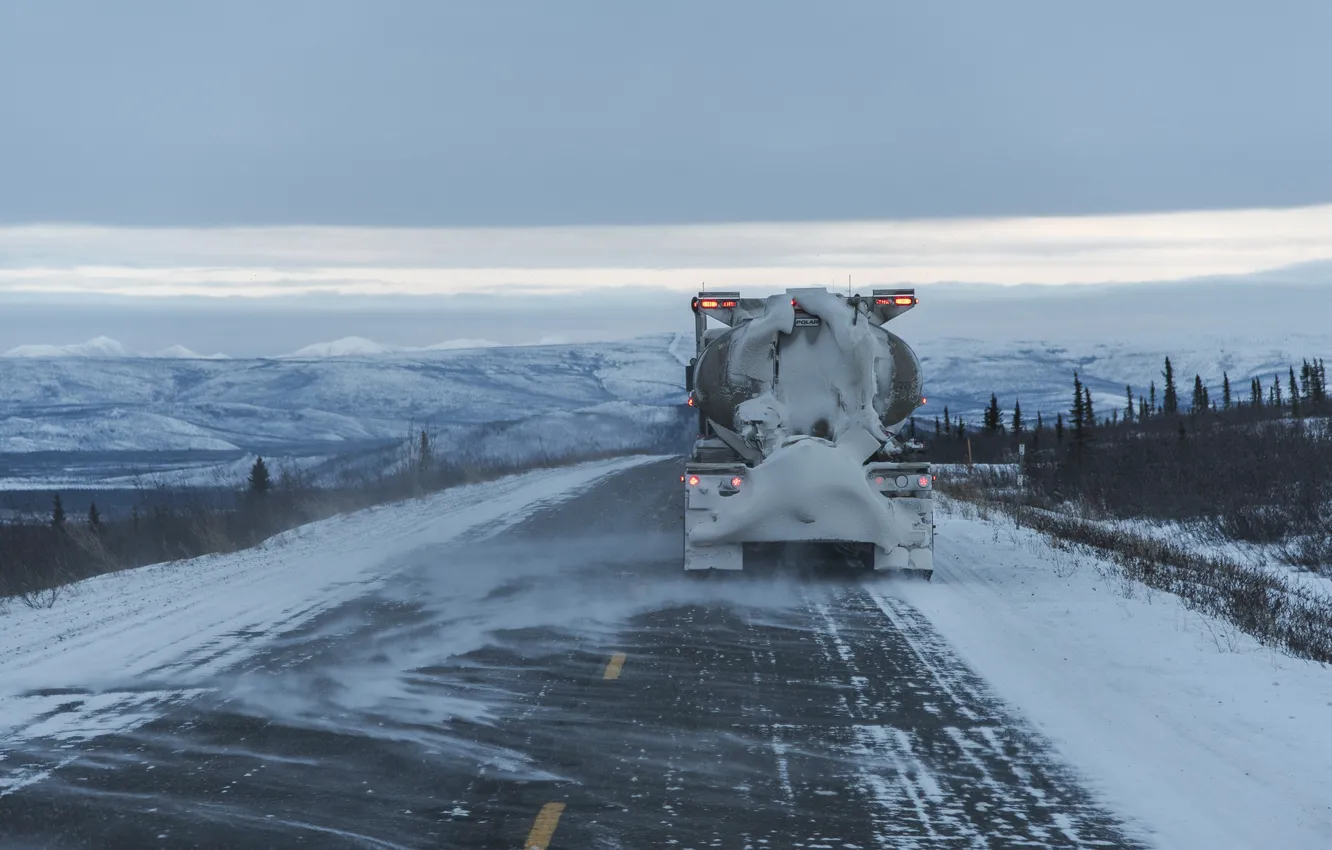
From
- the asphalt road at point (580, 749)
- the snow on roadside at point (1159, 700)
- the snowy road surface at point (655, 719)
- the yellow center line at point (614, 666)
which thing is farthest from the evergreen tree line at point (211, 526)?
the snow on roadside at point (1159, 700)

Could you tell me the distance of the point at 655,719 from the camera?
29.2 ft

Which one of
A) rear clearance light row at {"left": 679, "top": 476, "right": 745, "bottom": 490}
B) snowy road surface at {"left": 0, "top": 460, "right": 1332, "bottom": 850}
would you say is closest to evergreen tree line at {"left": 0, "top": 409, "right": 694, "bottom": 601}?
snowy road surface at {"left": 0, "top": 460, "right": 1332, "bottom": 850}

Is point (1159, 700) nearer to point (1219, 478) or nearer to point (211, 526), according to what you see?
point (1219, 478)

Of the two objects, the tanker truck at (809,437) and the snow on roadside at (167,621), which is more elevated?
the tanker truck at (809,437)

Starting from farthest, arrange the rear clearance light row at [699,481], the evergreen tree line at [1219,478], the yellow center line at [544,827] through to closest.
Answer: the evergreen tree line at [1219,478], the rear clearance light row at [699,481], the yellow center line at [544,827]

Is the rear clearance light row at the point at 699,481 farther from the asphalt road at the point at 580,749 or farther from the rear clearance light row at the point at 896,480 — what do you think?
the asphalt road at the point at 580,749

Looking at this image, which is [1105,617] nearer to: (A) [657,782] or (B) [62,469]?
(A) [657,782]

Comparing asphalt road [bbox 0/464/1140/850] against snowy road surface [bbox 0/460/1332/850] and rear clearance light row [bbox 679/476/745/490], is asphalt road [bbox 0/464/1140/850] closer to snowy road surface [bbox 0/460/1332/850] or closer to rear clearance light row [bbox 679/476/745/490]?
snowy road surface [bbox 0/460/1332/850]

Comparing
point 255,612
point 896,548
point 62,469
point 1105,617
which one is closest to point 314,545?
point 255,612

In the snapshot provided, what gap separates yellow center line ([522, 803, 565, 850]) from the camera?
6363 millimetres

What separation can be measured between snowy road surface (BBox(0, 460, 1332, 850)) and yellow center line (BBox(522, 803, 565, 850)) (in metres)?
0.02

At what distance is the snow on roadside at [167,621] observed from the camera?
31.0 ft

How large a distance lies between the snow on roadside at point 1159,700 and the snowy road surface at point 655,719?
3 cm

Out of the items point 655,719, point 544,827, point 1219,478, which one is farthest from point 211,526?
point 544,827
